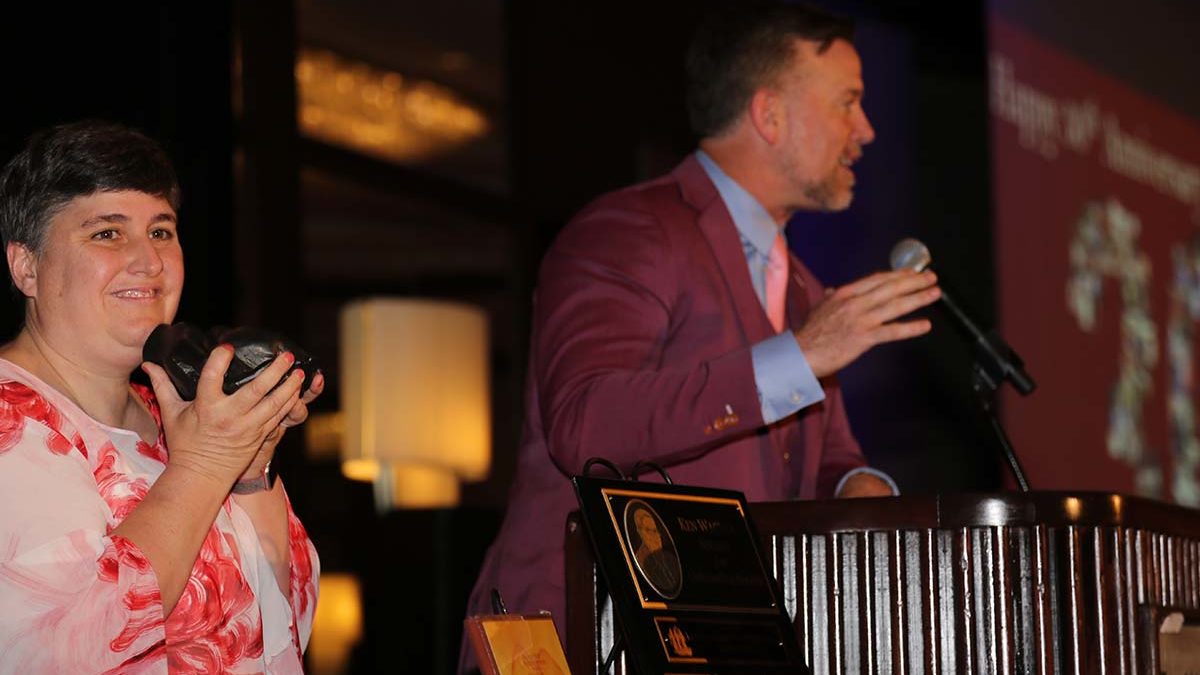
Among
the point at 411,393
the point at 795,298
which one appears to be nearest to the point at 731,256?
the point at 795,298

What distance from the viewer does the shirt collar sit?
8.95 feet

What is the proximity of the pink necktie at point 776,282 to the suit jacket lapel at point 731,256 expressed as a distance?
141mm

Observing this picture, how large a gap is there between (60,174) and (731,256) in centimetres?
105

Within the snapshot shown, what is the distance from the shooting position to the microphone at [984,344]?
2.36 metres

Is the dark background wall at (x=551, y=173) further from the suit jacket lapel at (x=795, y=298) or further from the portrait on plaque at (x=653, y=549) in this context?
the portrait on plaque at (x=653, y=549)

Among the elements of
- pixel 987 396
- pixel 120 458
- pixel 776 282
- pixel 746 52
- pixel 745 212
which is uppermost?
pixel 746 52

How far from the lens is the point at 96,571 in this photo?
166cm

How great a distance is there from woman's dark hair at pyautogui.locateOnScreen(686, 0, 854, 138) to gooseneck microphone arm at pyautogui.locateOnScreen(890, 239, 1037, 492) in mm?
549

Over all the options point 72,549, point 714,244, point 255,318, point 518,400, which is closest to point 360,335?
point 255,318

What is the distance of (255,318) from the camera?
14.1 ft

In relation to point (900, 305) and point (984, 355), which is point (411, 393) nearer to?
point (984, 355)

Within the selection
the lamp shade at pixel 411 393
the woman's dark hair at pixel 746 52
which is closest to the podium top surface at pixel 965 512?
the woman's dark hair at pixel 746 52

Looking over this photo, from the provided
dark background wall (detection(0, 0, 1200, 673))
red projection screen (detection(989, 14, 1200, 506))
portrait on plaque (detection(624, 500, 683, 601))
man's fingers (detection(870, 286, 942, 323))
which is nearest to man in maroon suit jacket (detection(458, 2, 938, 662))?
man's fingers (detection(870, 286, 942, 323))

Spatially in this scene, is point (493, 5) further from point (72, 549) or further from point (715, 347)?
point (72, 549)
